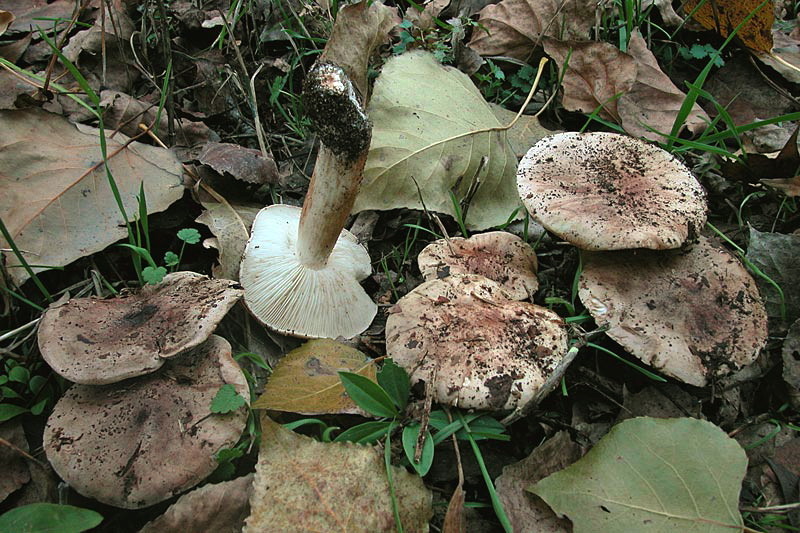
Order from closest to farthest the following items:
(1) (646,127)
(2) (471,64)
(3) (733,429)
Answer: (3) (733,429) → (1) (646,127) → (2) (471,64)

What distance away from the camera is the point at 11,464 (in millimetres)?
1948

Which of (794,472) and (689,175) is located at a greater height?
(689,175)

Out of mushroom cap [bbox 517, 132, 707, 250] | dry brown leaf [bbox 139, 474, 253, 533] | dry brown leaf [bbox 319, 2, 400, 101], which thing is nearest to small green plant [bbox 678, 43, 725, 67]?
mushroom cap [bbox 517, 132, 707, 250]

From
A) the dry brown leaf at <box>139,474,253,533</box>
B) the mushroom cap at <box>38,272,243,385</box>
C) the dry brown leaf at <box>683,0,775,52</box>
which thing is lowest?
the dry brown leaf at <box>139,474,253,533</box>

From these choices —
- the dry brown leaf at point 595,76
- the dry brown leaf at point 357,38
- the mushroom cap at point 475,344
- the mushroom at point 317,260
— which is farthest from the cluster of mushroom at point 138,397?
the dry brown leaf at point 595,76

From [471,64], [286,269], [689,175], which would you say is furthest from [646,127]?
[286,269]

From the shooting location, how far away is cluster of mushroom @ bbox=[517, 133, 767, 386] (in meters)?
2.21

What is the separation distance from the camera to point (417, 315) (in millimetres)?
2230

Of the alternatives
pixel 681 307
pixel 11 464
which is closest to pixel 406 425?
pixel 681 307

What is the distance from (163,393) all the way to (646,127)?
8.69ft

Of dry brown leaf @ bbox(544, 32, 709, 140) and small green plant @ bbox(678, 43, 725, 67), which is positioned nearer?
dry brown leaf @ bbox(544, 32, 709, 140)

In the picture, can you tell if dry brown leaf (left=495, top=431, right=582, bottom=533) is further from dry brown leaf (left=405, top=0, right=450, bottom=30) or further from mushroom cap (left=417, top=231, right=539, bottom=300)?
dry brown leaf (left=405, top=0, right=450, bottom=30)

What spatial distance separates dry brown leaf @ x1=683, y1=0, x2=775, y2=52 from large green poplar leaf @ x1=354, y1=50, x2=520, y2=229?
1.57m

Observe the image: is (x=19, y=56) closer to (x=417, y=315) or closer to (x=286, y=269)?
(x=286, y=269)
